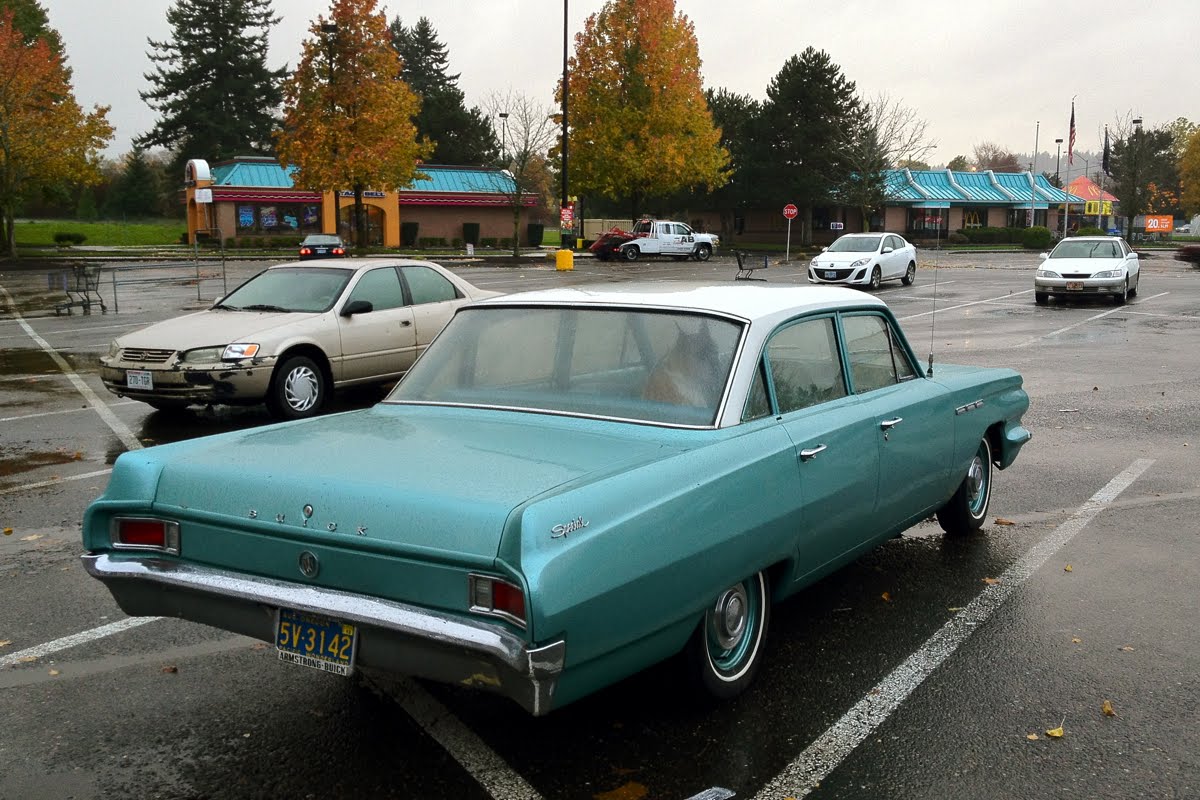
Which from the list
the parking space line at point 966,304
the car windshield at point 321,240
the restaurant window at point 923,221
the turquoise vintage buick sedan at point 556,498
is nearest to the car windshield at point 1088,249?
the parking space line at point 966,304

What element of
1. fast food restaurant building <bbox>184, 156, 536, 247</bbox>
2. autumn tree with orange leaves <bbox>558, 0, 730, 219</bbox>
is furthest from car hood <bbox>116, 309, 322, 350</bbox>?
autumn tree with orange leaves <bbox>558, 0, 730, 219</bbox>

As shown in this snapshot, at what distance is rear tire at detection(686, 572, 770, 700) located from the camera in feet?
12.6

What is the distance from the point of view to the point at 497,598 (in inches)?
121

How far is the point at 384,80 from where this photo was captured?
4688 cm

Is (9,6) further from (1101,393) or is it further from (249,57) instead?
(1101,393)

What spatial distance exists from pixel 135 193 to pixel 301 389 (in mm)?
78807

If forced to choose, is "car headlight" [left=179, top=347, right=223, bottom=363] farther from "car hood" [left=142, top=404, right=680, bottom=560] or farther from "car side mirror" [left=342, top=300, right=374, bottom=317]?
"car hood" [left=142, top=404, right=680, bottom=560]

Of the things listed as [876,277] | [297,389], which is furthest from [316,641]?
[876,277]

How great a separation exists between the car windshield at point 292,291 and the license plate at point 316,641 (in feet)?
25.1

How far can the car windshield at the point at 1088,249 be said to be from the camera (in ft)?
84.4

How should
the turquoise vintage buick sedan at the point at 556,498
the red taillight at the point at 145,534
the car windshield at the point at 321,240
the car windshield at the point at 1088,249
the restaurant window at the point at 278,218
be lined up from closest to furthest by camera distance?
the turquoise vintage buick sedan at the point at 556,498, the red taillight at the point at 145,534, the car windshield at the point at 1088,249, the car windshield at the point at 321,240, the restaurant window at the point at 278,218

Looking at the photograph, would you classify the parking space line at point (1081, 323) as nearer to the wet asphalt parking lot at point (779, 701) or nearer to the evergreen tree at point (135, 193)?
the wet asphalt parking lot at point (779, 701)

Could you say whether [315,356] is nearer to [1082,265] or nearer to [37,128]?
[1082,265]

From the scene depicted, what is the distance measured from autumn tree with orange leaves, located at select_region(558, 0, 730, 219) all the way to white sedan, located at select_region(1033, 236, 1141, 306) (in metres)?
33.6
